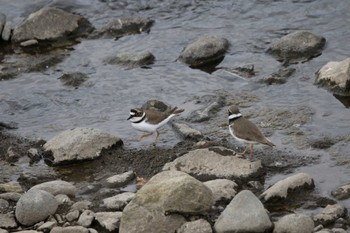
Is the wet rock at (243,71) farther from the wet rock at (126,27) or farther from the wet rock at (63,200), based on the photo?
the wet rock at (63,200)

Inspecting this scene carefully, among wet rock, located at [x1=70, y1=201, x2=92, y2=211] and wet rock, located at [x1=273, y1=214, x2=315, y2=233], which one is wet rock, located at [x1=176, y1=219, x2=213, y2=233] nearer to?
wet rock, located at [x1=273, y1=214, x2=315, y2=233]

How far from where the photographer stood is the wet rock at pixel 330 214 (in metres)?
10.1

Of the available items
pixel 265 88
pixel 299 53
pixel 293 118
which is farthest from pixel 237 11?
pixel 293 118

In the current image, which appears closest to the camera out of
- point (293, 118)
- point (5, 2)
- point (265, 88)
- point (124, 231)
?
point (124, 231)

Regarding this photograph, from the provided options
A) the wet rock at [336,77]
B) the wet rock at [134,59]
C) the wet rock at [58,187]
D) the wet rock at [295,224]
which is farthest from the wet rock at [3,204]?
the wet rock at [336,77]

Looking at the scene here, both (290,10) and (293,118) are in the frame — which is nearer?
(293,118)

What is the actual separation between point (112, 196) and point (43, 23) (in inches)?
366

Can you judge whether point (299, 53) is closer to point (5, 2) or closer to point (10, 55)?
point (10, 55)

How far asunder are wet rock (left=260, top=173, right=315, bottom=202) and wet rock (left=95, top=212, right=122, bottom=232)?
207 cm

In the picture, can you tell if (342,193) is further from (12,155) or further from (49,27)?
(49,27)

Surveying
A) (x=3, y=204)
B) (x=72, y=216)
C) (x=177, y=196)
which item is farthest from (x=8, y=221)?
(x=177, y=196)

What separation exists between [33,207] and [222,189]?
2.66 meters

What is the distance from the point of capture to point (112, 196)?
1147cm

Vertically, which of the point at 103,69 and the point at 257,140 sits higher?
the point at 257,140
